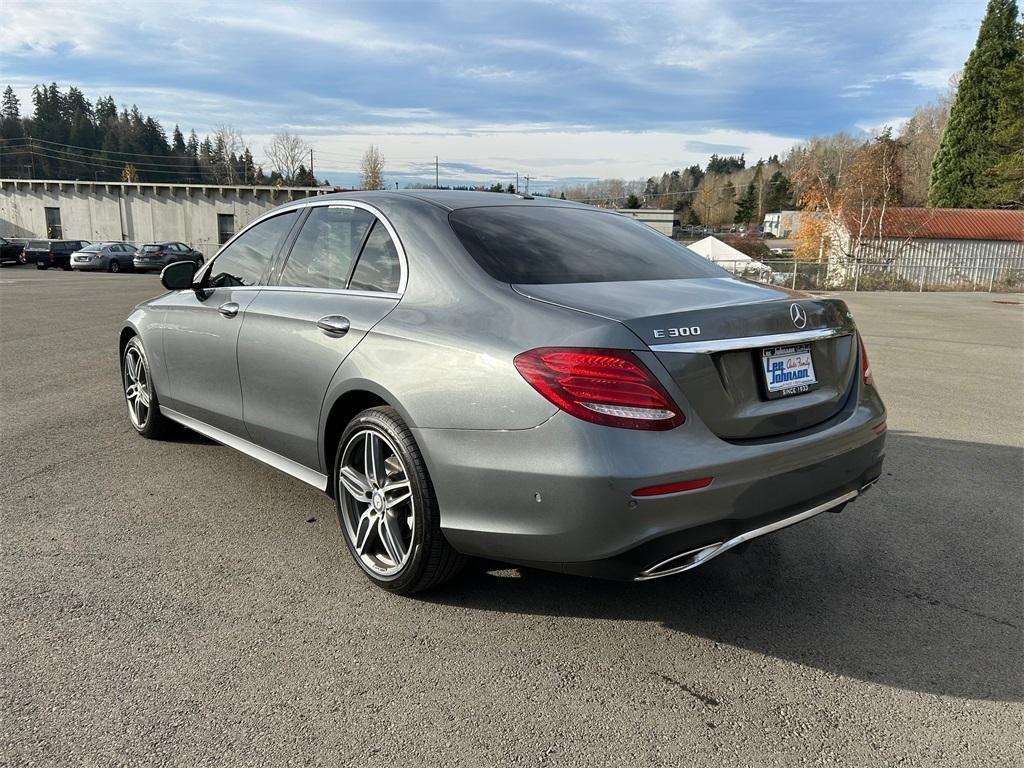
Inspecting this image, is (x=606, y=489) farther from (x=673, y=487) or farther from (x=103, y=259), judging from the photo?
(x=103, y=259)

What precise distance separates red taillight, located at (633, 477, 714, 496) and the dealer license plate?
474 millimetres

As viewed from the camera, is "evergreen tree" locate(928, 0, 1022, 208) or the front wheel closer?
the front wheel

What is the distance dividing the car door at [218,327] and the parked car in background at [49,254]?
41.2m

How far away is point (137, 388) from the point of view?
5199 mm

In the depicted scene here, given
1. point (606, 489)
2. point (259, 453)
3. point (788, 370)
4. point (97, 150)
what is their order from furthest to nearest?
point (97, 150)
point (259, 453)
point (788, 370)
point (606, 489)

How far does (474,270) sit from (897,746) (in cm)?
214

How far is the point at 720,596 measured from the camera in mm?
3049

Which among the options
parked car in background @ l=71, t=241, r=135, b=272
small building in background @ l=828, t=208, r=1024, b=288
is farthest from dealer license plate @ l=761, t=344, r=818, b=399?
parked car in background @ l=71, t=241, r=135, b=272

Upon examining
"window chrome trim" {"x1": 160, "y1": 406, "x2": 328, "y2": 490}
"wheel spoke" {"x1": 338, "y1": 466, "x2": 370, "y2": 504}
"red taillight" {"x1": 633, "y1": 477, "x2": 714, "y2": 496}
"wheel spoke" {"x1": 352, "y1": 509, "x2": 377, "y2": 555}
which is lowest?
"wheel spoke" {"x1": 352, "y1": 509, "x2": 377, "y2": 555}

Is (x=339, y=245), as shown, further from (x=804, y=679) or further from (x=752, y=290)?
(x=804, y=679)

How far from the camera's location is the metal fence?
102 ft

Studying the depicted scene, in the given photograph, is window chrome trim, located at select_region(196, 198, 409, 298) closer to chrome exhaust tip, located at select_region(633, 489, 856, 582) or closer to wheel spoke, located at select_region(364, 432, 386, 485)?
wheel spoke, located at select_region(364, 432, 386, 485)

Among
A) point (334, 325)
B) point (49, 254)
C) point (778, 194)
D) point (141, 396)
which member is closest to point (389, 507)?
point (334, 325)

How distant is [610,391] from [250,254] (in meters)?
2.75
